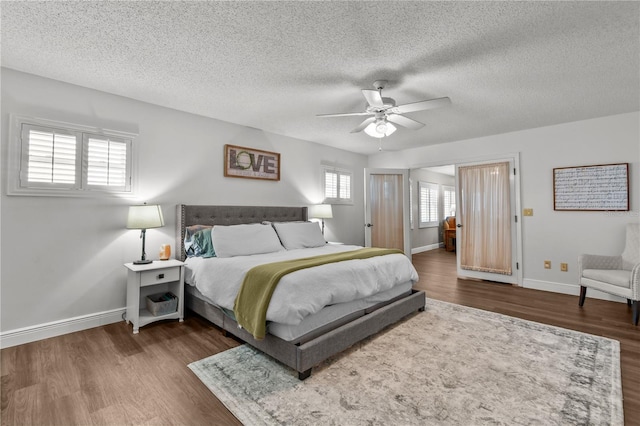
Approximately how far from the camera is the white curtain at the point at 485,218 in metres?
4.98

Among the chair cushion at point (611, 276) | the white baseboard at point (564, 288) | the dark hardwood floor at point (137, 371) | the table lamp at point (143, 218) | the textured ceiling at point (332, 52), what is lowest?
the dark hardwood floor at point (137, 371)

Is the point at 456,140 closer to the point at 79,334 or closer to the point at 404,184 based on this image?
the point at 404,184

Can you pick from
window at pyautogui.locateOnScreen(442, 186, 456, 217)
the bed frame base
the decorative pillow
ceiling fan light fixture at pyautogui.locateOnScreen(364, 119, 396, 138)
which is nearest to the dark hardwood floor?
the bed frame base

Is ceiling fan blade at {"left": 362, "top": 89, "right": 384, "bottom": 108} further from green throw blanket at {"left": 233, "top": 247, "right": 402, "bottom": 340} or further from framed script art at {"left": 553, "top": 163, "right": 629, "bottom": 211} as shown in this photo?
framed script art at {"left": 553, "top": 163, "right": 629, "bottom": 211}

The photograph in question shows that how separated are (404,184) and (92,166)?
5005 millimetres

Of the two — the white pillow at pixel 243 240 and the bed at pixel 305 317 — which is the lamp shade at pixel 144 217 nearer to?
the bed at pixel 305 317

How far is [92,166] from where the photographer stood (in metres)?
3.14

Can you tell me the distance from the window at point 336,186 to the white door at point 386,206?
1.67 ft

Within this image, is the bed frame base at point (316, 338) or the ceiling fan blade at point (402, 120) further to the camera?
A: the ceiling fan blade at point (402, 120)

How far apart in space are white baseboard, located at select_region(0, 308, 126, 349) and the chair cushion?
5575 millimetres

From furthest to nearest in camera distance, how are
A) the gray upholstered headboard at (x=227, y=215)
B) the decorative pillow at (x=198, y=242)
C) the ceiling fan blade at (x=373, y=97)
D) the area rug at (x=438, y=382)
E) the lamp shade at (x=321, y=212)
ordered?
the lamp shade at (x=321, y=212) → the gray upholstered headboard at (x=227, y=215) → the decorative pillow at (x=198, y=242) → the ceiling fan blade at (x=373, y=97) → the area rug at (x=438, y=382)

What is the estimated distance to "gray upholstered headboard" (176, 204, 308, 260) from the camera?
3.71 meters

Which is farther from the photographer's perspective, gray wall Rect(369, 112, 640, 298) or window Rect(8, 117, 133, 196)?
gray wall Rect(369, 112, 640, 298)

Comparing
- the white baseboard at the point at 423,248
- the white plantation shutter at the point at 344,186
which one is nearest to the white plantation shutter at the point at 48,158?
the white plantation shutter at the point at 344,186
